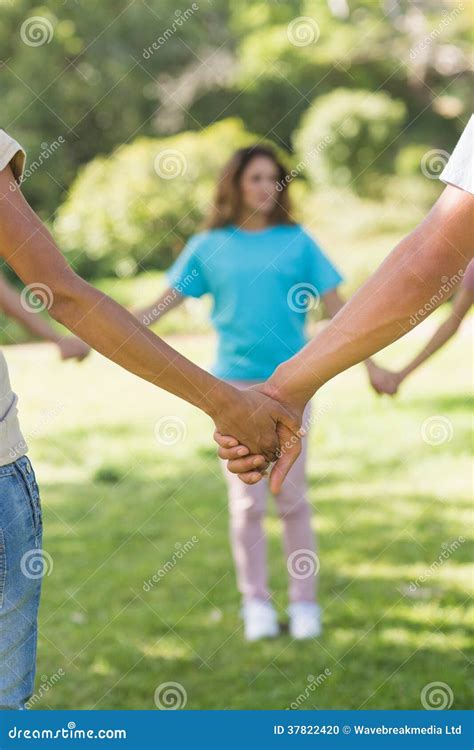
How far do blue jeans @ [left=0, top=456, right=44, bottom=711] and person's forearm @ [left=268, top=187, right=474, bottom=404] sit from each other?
0.99 metres

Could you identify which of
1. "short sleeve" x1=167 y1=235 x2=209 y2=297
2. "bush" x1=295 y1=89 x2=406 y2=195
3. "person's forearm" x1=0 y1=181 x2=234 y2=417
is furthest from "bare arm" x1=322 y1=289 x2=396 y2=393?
"bush" x1=295 y1=89 x2=406 y2=195

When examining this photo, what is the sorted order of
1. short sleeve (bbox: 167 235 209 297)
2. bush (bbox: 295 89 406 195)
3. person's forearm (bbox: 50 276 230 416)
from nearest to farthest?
person's forearm (bbox: 50 276 230 416)
short sleeve (bbox: 167 235 209 297)
bush (bbox: 295 89 406 195)

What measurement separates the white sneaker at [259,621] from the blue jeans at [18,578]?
210 cm

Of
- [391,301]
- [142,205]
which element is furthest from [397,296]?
[142,205]

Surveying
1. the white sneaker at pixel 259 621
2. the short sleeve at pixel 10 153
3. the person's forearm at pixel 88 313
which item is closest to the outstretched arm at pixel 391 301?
the person's forearm at pixel 88 313

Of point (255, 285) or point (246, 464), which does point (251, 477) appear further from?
point (255, 285)

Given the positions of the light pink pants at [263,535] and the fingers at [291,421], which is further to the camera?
the light pink pants at [263,535]

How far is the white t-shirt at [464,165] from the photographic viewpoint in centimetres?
206

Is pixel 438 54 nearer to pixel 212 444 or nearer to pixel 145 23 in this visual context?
pixel 145 23

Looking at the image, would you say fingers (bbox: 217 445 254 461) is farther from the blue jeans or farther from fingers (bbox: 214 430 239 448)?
the blue jeans

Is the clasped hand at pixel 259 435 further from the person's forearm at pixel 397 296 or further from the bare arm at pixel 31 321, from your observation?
the bare arm at pixel 31 321

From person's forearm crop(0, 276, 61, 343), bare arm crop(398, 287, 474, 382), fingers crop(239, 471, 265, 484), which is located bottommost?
person's forearm crop(0, 276, 61, 343)

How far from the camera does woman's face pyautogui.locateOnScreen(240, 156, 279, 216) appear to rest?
4176 mm

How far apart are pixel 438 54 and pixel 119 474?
1665cm
